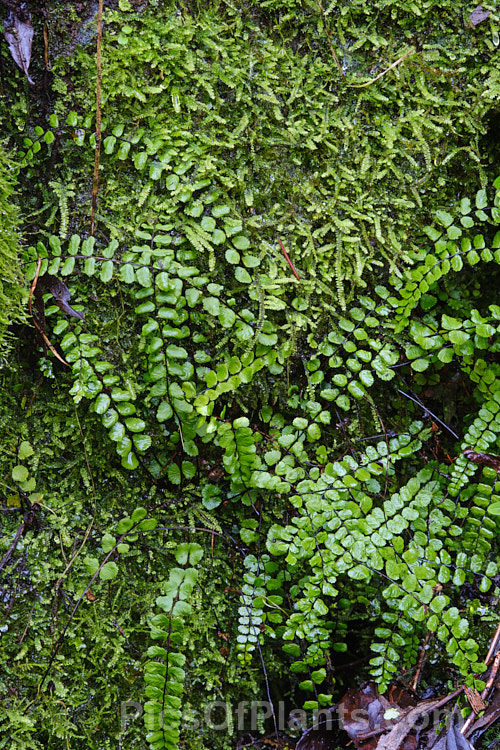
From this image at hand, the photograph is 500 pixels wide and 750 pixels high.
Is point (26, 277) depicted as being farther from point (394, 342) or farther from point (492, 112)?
point (492, 112)

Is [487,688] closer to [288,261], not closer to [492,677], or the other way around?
[492,677]

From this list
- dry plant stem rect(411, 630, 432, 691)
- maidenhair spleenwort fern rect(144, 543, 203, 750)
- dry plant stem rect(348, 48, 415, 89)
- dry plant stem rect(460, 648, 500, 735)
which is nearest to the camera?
maidenhair spleenwort fern rect(144, 543, 203, 750)

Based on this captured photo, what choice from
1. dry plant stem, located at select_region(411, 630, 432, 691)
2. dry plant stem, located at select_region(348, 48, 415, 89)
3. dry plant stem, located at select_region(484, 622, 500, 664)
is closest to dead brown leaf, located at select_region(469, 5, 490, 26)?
dry plant stem, located at select_region(348, 48, 415, 89)

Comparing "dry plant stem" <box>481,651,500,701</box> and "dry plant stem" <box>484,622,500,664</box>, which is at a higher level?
"dry plant stem" <box>484,622,500,664</box>

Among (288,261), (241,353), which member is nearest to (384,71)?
(288,261)

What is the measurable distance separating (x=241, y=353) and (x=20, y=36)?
49.1 inches

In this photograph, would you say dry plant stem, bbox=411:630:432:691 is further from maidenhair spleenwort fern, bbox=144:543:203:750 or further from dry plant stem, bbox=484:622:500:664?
maidenhair spleenwort fern, bbox=144:543:203:750

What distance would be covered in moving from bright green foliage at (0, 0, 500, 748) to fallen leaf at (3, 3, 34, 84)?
12 centimetres

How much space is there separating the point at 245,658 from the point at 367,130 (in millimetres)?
1982

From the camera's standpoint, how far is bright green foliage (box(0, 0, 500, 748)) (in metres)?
1.63

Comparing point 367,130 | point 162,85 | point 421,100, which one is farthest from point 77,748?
point 421,100

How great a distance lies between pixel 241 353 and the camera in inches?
71.7

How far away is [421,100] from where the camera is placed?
1.75 metres

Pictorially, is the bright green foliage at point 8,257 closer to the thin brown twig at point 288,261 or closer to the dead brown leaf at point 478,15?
the thin brown twig at point 288,261
